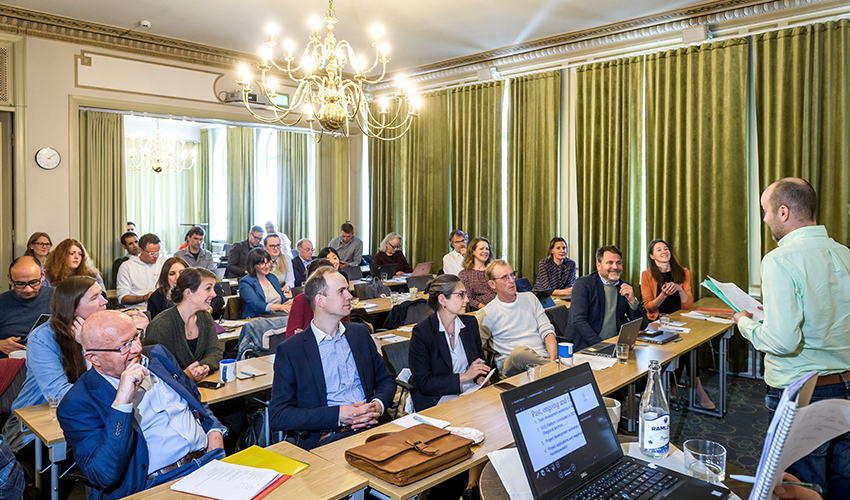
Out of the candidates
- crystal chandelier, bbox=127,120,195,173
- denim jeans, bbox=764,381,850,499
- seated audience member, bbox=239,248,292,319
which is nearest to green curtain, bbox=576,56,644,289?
seated audience member, bbox=239,248,292,319

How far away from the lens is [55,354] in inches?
117

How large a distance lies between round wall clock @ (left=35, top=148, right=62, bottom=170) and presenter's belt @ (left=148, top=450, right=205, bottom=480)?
5.79 meters

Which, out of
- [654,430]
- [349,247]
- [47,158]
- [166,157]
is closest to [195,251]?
[47,158]

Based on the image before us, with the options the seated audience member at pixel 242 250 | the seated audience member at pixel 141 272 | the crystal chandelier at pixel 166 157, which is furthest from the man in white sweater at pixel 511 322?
the crystal chandelier at pixel 166 157

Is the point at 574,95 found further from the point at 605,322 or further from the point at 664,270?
the point at 605,322

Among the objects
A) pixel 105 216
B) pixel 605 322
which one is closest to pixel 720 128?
pixel 605 322

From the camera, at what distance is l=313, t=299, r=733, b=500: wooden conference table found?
80.5 inches

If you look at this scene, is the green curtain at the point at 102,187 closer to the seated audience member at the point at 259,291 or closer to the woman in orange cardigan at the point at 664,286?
the seated audience member at the point at 259,291

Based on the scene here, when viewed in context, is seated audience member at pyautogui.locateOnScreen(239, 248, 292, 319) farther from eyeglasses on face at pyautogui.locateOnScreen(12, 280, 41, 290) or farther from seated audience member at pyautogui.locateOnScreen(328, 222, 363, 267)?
seated audience member at pyautogui.locateOnScreen(328, 222, 363, 267)

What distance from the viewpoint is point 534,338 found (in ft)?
13.9

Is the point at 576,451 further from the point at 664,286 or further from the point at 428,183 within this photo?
the point at 428,183

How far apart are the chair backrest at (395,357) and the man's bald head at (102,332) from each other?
1915 mm

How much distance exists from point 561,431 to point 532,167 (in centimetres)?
660

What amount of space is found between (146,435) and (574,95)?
660 cm
